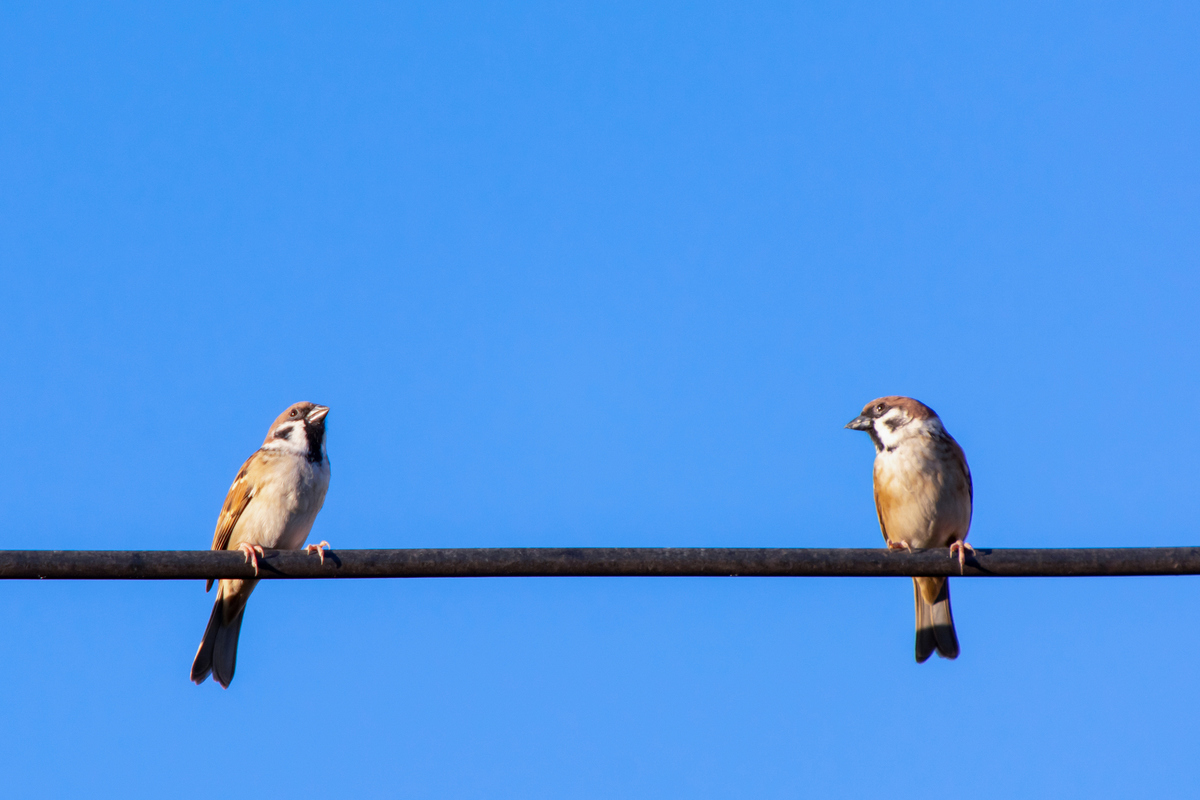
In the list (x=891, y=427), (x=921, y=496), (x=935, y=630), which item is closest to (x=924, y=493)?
(x=921, y=496)

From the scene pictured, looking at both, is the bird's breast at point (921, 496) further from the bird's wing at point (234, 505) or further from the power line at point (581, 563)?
the bird's wing at point (234, 505)

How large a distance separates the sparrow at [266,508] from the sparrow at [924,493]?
381 cm

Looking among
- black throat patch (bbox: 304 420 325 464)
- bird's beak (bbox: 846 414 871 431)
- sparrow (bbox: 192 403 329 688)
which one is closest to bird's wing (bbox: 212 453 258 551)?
sparrow (bbox: 192 403 329 688)

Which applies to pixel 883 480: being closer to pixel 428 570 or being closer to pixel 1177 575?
pixel 1177 575

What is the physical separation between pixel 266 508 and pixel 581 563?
4817 mm

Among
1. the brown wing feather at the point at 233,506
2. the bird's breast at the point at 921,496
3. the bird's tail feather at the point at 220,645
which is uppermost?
the bird's breast at the point at 921,496

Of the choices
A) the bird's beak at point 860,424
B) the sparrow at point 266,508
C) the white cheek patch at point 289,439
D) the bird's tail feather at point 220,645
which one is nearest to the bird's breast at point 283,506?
the sparrow at point 266,508

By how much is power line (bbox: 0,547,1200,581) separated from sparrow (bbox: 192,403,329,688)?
3.95 meters

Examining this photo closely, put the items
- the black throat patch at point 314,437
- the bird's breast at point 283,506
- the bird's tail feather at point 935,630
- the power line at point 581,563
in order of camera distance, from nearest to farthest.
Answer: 1. the power line at point 581,563
2. the bird's tail feather at point 935,630
3. the bird's breast at point 283,506
4. the black throat patch at point 314,437

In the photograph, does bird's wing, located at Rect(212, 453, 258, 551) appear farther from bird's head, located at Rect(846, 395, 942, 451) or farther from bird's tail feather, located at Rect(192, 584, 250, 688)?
bird's head, located at Rect(846, 395, 942, 451)

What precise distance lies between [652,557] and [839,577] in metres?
0.70

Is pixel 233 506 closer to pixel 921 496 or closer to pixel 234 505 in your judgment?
pixel 234 505

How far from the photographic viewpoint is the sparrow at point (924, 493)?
26.8ft

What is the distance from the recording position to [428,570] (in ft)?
14.8
